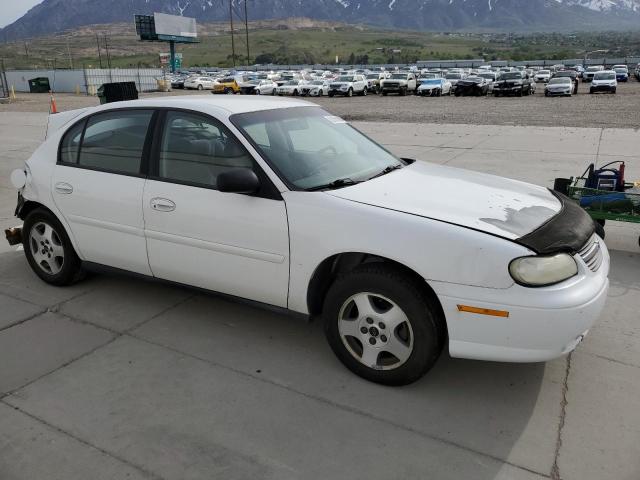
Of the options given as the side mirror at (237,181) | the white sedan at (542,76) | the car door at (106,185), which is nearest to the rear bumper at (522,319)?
the side mirror at (237,181)

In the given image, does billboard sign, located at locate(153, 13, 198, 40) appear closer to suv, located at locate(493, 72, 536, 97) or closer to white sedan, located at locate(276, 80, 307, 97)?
white sedan, located at locate(276, 80, 307, 97)

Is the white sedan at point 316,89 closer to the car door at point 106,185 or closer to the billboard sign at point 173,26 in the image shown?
the car door at point 106,185

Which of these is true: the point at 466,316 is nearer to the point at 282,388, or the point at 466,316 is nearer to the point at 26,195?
the point at 282,388

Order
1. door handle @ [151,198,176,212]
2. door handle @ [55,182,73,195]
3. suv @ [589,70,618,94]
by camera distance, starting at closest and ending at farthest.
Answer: door handle @ [151,198,176,212] < door handle @ [55,182,73,195] < suv @ [589,70,618,94]

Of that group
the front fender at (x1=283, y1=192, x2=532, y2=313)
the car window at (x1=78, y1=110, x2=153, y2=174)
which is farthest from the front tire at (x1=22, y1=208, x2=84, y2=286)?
the front fender at (x1=283, y1=192, x2=532, y2=313)

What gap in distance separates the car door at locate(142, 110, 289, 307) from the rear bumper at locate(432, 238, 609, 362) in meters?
1.07

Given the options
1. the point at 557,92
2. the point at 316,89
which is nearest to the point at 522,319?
the point at 557,92

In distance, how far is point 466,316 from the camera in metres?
2.87

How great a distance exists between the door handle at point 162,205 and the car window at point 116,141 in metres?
0.31

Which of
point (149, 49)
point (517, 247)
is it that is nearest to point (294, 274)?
point (517, 247)

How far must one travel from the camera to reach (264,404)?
3.11m

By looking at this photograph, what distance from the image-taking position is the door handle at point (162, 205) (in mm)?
3695

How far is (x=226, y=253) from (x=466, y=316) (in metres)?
1.55

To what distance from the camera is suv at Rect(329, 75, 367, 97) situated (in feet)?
120
